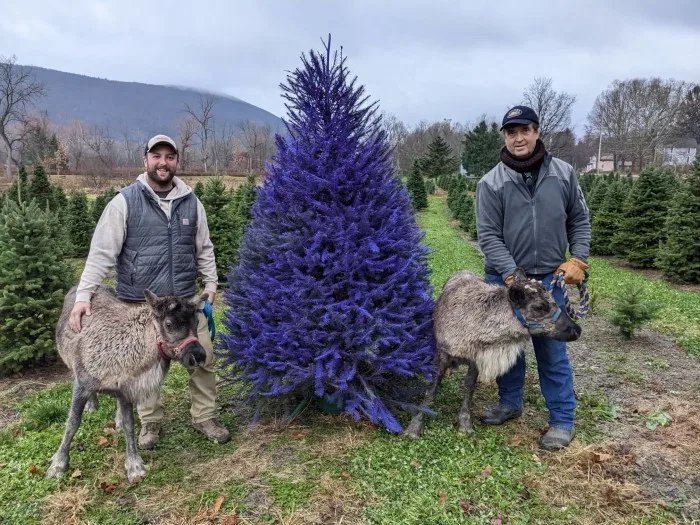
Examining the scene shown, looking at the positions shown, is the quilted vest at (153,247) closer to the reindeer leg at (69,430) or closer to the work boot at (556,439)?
the reindeer leg at (69,430)

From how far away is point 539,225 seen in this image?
14.2ft

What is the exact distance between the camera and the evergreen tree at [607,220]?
1781 centimetres

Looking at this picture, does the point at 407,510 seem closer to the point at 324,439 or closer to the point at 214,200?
the point at 324,439

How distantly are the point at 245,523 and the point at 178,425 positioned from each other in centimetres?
198

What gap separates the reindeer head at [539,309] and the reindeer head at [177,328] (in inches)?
114

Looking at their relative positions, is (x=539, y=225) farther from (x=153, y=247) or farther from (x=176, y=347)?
(x=153, y=247)

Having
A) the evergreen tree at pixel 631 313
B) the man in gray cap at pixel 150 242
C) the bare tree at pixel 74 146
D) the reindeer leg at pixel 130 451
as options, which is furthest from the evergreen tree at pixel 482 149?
the reindeer leg at pixel 130 451

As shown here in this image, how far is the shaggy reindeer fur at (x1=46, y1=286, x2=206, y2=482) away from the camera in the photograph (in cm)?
387

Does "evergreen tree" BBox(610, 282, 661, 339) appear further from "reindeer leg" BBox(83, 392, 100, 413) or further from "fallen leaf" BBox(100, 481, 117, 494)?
"reindeer leg" BBox(83, 392, 100, 413)

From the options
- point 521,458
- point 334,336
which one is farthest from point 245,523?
point 521,458

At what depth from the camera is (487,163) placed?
209 ft

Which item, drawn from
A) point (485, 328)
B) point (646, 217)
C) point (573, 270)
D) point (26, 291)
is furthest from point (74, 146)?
point (573, 270)

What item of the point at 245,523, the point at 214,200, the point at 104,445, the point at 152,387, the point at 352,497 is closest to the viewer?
the point at 245,523


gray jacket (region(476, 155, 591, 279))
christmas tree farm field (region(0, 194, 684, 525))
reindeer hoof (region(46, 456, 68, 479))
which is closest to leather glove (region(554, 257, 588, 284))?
gray jacket (region(476, 155, 591, 279))
